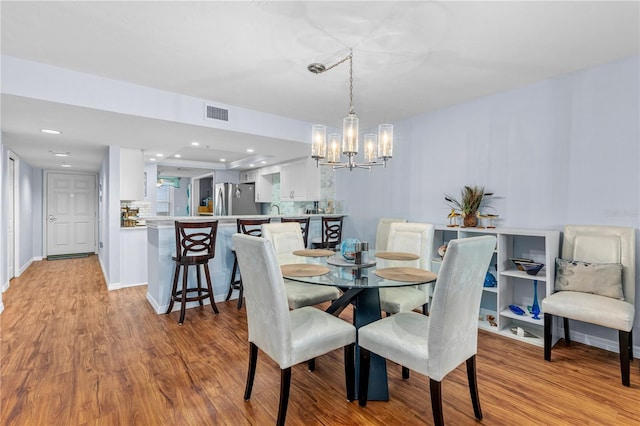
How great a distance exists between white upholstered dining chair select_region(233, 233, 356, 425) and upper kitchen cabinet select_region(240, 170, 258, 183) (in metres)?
5.59

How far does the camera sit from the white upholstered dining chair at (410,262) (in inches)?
93.9

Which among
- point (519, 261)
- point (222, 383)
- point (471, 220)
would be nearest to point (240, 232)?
point (222, 383)

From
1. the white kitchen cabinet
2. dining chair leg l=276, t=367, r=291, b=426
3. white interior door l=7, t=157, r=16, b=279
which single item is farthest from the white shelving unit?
white interior door l=7, t=157, r=16, b=279

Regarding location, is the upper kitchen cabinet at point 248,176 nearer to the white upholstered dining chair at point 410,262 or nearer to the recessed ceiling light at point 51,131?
the recessed ceiling light at point 51,131

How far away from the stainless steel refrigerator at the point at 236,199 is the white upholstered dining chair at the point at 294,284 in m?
4.17

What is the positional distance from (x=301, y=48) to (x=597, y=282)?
2937mm

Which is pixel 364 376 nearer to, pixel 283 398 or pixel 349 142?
pixel 283 398

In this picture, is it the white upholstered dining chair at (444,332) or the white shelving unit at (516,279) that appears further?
the white shelving unit at (516,279)

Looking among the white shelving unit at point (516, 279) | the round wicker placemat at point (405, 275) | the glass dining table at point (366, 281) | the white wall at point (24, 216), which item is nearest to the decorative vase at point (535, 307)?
the white shelving unit at point (516, 279)

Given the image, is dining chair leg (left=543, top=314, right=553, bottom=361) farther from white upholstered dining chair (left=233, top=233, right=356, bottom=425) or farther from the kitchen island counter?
the kitchen island counter

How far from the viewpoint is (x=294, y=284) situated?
2.81 metres

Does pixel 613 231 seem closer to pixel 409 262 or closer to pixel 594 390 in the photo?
pixel 594 390

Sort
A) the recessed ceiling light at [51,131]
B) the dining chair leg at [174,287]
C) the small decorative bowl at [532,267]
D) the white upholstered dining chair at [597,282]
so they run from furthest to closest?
the recessed ceiling light at [51,131] < the dining chair leg at [174,287] < the small decorative bowl at [532,267] < the white upholstered dining chair at [597,282]

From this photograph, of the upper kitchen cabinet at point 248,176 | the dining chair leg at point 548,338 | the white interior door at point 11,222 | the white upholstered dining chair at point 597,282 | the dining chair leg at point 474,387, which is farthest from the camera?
the upper kitchen cabinet at point 248,176
